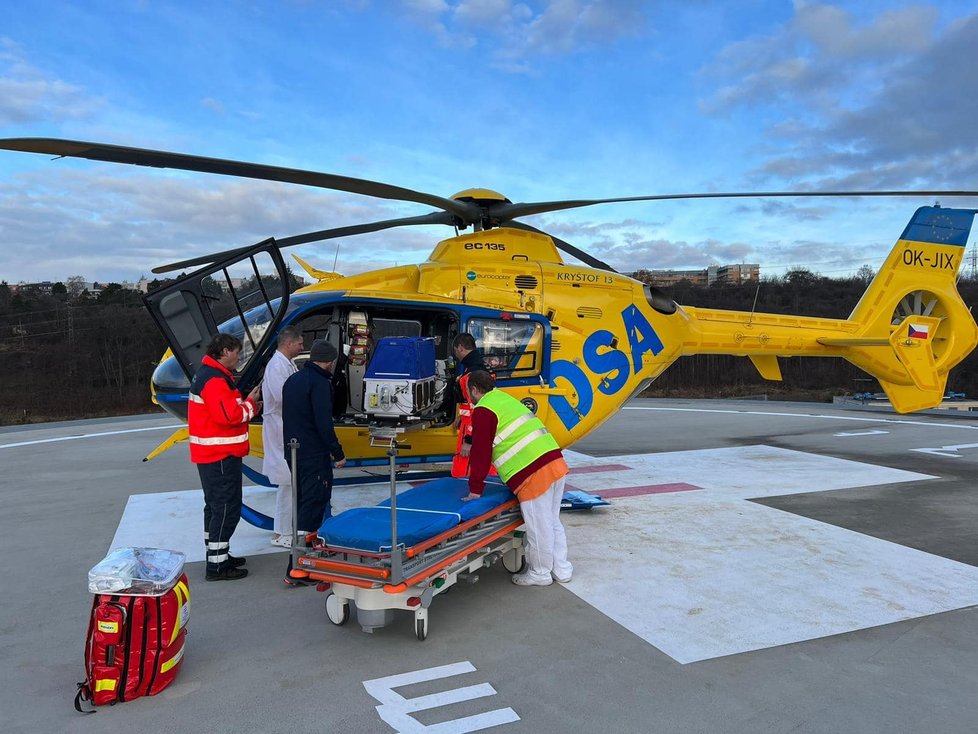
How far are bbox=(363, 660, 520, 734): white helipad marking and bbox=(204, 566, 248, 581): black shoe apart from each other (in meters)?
2.03

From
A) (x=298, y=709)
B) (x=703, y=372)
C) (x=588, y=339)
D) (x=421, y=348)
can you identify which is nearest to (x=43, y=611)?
(x=298, y=709)

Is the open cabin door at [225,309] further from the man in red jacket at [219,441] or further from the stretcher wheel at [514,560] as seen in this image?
the stretcher wheel at [514,560]

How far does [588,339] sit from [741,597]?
3184 millimetres

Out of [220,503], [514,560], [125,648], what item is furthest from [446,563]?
[220,503]

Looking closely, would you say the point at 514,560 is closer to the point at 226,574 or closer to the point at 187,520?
the point at 226,574

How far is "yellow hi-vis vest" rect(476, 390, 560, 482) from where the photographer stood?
442cm

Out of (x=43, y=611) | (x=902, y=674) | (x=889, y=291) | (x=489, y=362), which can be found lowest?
(x=43, y=611)

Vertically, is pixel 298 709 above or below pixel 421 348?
below

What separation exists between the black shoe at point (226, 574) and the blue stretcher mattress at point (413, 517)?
4.31 ft

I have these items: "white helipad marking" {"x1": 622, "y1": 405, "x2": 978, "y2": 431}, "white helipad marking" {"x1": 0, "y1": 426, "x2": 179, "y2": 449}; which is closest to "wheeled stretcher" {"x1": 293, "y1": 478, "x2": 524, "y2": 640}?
"white helipad marking" {"x1": 0, "y1": 426, "x2": 179, "y2": 449}

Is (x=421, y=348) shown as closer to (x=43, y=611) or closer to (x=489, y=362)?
(x=489, y=362)

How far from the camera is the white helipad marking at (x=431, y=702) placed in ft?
9.01

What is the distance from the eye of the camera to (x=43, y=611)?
13.4 ft

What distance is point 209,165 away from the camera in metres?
4.55
